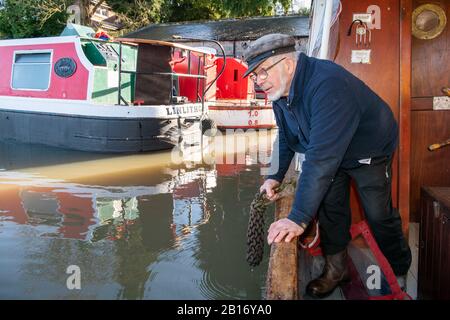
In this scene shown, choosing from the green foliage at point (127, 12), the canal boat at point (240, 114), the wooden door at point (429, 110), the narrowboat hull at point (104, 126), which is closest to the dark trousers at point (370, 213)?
the wooden door at point (429, 110)

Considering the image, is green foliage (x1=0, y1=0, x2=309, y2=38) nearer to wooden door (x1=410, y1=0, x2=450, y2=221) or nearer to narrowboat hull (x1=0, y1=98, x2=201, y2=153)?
narrowboat hull (x1=0, y1=98, x2=201, y2=153)

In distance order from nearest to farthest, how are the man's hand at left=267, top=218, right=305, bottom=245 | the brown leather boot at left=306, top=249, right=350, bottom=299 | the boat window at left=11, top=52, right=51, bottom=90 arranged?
1. the man's hand at left=267, top=218, right=305, bottom=245
2. the brown leather boot at left=306, top=249, right=350, bottom=299
3. the boat window at left=11, top=52, right=51, bottom=90

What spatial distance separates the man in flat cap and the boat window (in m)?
8.15

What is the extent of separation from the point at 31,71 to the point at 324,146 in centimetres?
924

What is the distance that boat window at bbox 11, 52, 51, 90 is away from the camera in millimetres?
9594

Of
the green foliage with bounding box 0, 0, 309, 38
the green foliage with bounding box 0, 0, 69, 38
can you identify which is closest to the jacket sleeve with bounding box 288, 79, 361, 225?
the green foliage with bounding box 0, 0, 309, 38

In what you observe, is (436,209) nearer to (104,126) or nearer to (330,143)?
(330,143)

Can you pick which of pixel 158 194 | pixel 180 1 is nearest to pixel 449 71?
pixel 158 194

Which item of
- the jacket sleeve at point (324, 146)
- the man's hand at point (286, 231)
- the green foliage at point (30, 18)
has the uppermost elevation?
the green foliage at point (30, 18)

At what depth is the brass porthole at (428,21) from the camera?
3.00 metres

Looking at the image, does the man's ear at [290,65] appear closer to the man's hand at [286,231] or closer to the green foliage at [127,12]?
the man's hand at [286,231]

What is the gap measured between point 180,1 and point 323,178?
32036 mm

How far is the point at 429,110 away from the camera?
3.09m
